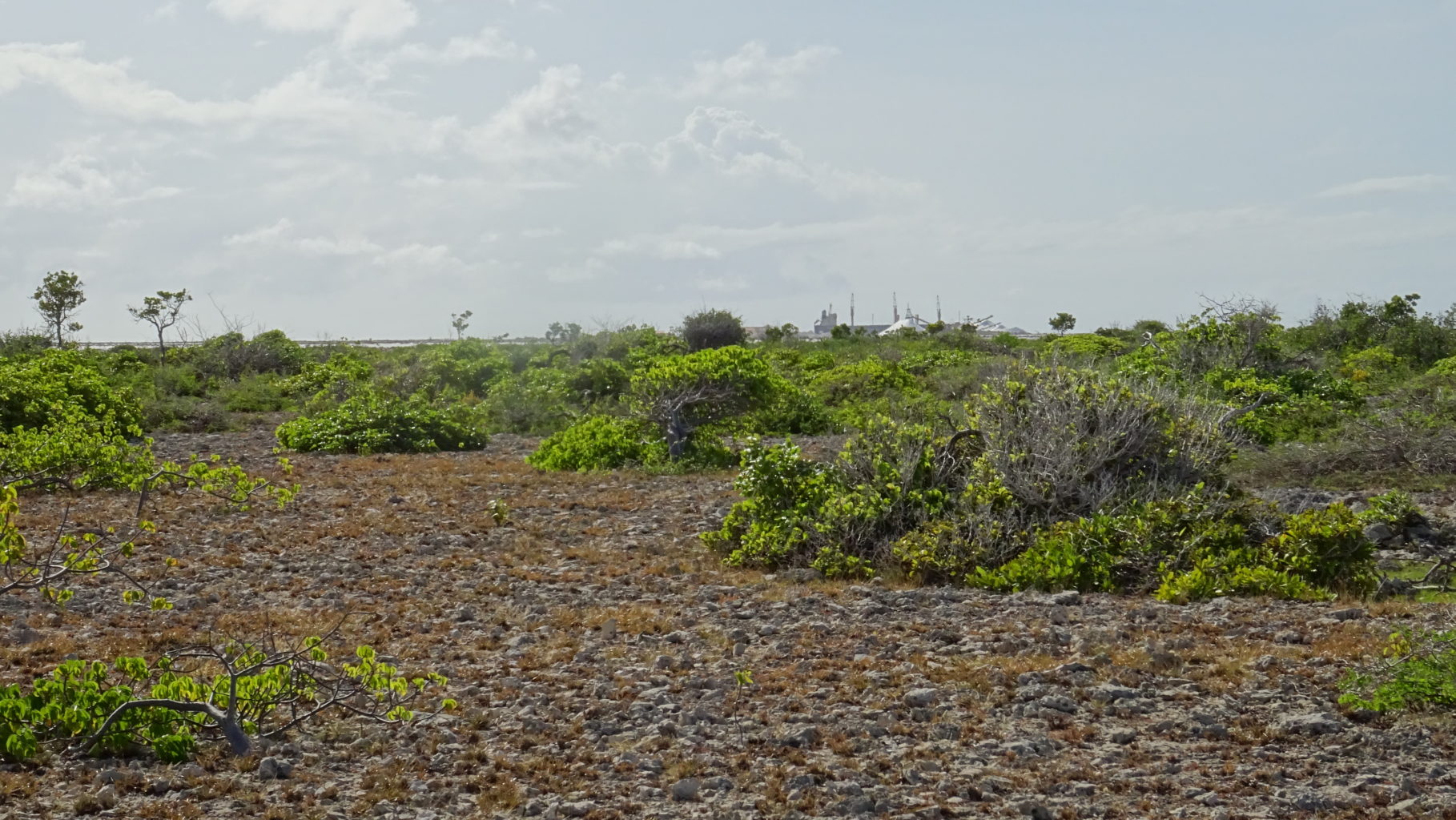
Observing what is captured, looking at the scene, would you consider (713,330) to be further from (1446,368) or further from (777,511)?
(777,511)

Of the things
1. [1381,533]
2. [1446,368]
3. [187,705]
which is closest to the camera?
[187,705]

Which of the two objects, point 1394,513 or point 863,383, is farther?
point 863,383

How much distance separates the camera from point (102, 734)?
245 inches

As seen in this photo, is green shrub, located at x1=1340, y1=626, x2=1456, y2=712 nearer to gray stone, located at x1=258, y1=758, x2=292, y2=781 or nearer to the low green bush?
gray stone, located at x1=258, y1=758, x2=292, y2=781

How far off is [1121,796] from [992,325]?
58.6m

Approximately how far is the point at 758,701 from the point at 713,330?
121 feet

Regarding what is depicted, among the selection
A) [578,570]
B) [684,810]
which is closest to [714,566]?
[578,570]

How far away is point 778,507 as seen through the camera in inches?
476

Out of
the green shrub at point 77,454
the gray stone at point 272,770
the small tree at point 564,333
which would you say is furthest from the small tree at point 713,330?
the gray stone at point 272,770

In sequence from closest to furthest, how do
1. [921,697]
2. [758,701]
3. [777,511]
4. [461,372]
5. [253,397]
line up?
[921,697] < [758,701] < [777,511] < [253,397] < [461,372]

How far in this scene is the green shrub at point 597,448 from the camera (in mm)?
18750

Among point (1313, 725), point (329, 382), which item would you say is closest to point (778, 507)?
point (1313, 725)

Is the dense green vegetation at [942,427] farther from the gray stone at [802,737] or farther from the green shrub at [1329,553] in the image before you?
the gray stone at [802,737]

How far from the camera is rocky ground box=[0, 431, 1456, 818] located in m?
5.72
